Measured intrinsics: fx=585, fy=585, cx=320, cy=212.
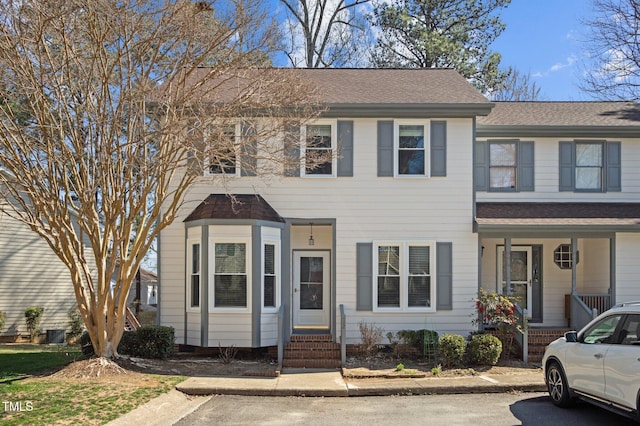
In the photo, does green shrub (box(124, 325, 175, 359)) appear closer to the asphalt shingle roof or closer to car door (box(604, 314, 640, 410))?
car door (box(604, 314, 640, 410))

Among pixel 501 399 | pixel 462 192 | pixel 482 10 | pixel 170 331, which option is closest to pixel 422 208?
pixel 462 192

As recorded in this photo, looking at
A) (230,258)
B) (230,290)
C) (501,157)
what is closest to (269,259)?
(230,258)

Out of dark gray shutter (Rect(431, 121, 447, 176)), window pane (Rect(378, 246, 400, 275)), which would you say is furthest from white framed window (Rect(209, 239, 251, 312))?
dark gray shutter (Rect(431, 121, 447, 176))

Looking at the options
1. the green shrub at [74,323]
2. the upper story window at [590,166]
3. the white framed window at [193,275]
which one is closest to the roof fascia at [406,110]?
the upper story window at [590,166]

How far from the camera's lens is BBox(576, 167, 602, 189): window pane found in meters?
15.6

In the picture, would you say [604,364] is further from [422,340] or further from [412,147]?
[412,147]

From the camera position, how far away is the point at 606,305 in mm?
14695

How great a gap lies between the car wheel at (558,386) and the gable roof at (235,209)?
6921 millimetres

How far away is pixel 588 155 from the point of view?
614 inches

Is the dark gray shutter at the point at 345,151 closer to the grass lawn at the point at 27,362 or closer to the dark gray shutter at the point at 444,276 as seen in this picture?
the dark gray shutter at the point at 444,276

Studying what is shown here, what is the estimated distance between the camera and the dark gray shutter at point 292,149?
520 inches

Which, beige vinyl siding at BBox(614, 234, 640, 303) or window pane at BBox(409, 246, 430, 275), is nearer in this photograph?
window pane at BBox(409, 246, 430, 275)

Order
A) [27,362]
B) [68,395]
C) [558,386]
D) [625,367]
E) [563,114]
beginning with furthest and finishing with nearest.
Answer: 1. [563,114]
2. [27,362]
3. [68,395]
4. [558,386]
5. [625,367]

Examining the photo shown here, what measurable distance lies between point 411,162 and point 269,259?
421 centimetres
